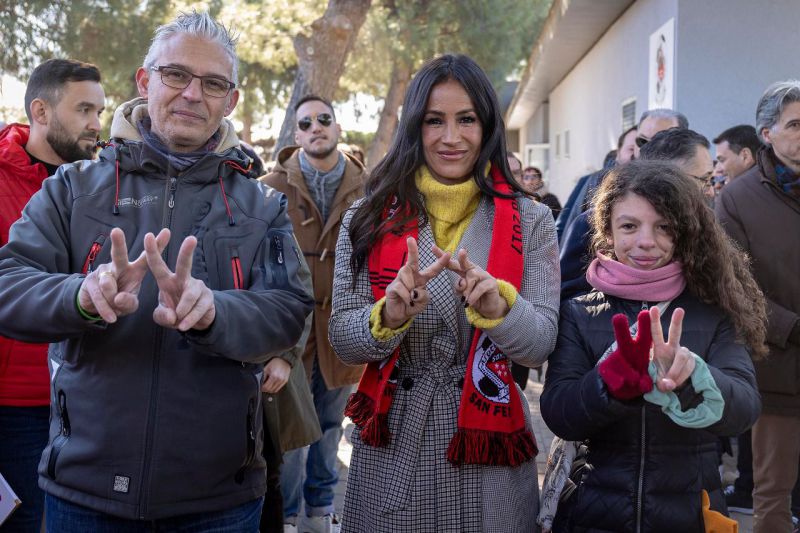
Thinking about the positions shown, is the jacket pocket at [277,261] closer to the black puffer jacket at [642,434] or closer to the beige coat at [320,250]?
the black puffer jacket at [642,434]

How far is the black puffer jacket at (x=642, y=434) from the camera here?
2.42 meters

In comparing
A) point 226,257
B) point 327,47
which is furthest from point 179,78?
point 327,47

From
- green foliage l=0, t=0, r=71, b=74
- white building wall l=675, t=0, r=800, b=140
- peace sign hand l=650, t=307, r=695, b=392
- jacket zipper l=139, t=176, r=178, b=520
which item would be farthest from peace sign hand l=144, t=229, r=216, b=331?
green foliage l=0, t=0, r=71, b=74

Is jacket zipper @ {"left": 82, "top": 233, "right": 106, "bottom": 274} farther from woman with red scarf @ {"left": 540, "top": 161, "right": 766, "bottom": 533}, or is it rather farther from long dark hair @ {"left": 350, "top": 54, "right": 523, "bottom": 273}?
woman with red scarf @ {"left": 540, "top": 161, "right": 766, "bottom": 533}

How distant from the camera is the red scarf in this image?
98.2 inches

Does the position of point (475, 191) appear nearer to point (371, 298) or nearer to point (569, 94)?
point (371, 298)

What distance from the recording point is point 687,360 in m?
2.25

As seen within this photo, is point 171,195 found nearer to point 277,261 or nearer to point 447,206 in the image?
point 277,261

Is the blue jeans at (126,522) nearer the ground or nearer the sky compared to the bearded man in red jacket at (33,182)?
nearer the ground

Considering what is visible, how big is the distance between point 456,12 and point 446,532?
16.6 meters

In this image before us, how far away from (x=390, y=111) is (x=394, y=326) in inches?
640

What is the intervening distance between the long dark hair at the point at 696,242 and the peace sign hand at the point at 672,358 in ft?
1.40

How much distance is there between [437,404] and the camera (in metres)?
2.55

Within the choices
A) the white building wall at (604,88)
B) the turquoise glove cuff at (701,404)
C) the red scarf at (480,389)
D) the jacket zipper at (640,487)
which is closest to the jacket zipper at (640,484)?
the jacket zipper at (640,487)
